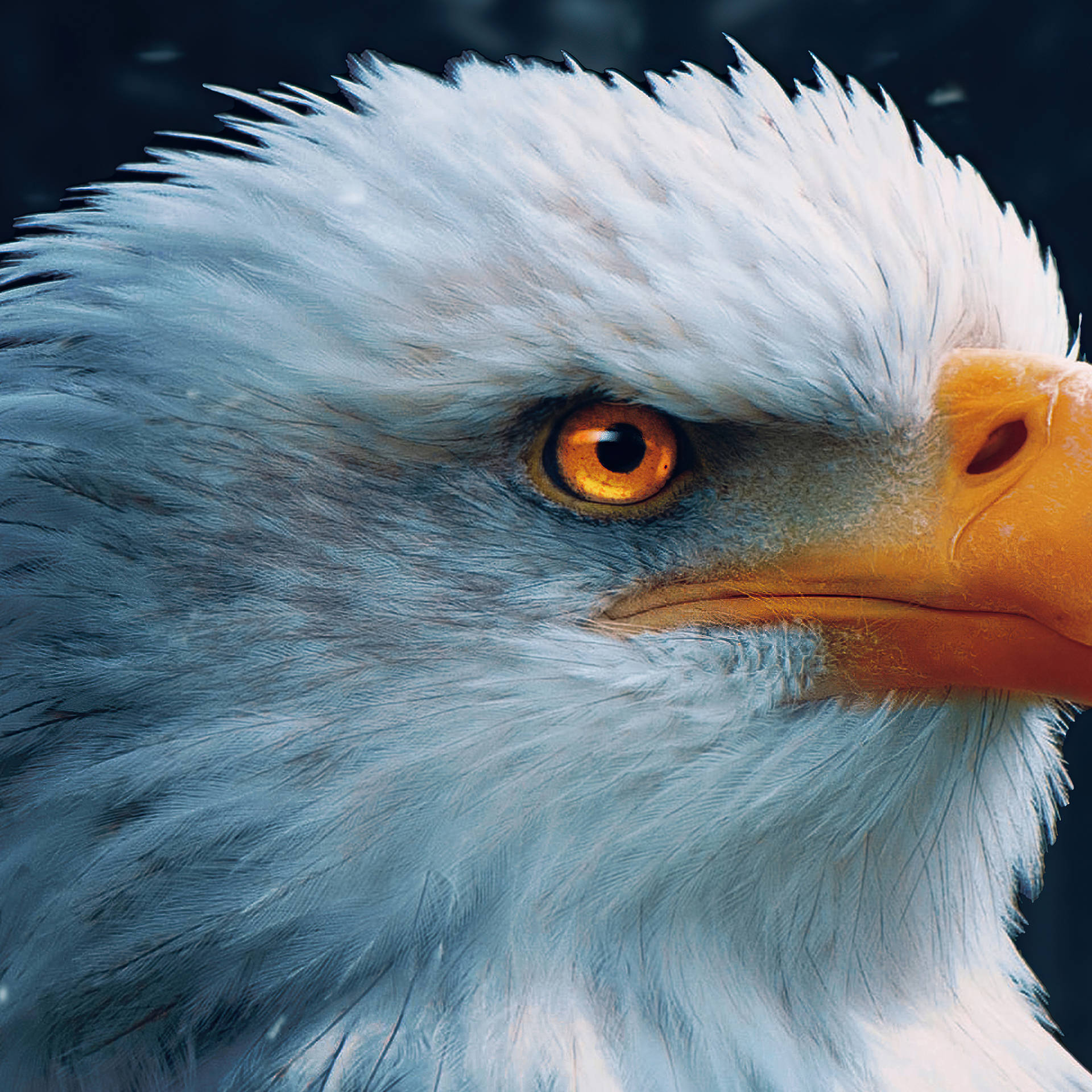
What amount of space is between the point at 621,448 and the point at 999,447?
1.04ft

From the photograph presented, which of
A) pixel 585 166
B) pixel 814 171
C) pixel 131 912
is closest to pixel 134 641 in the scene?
pixel 131 912

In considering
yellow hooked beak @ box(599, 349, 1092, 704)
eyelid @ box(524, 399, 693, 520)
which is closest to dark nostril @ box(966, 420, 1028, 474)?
yellow hooked beak @ box(599, 349, 1092, 704)

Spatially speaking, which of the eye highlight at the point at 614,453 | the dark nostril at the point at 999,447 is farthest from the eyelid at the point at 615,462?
the dark nostril at the point at 999,447

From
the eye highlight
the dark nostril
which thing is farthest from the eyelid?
the dark nostril

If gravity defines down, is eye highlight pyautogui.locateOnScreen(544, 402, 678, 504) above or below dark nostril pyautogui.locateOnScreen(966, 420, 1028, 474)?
below

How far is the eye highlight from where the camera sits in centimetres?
109

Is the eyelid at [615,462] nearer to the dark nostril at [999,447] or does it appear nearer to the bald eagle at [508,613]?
the bald eagle at [508,613]

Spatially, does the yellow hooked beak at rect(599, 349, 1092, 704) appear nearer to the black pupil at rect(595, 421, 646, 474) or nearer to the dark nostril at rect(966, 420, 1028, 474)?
the dark nostril at rect(966, 420, 1028, 474)

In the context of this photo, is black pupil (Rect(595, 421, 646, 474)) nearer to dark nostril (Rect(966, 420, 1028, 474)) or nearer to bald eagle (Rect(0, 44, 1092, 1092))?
bald eagle (Rect(0, 44, 1092, 1092))


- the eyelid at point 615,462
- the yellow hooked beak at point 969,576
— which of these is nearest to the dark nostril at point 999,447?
the yellow hooked beak at point 969,576

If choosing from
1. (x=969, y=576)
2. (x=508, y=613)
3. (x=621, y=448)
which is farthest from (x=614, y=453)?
(x=969, y=576)

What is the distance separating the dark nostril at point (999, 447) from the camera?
3.56ft

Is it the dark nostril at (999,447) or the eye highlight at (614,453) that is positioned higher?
the dark nostril at (999,447)

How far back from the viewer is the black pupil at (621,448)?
1093mm
